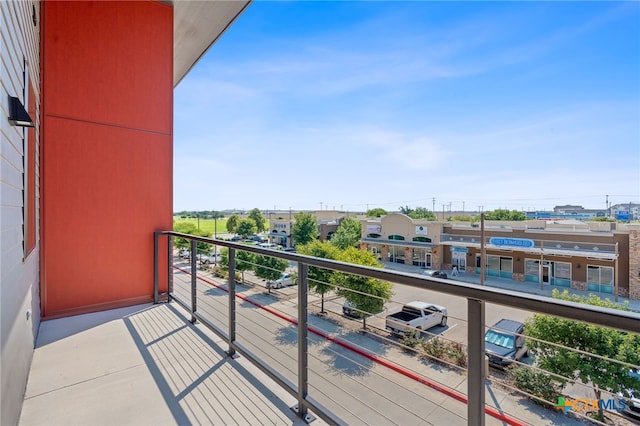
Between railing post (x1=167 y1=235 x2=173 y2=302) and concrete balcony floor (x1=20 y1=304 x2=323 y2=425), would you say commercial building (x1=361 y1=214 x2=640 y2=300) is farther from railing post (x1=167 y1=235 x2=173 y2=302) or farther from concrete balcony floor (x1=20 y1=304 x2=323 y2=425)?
concrete balcony floor (x1=20 y1=304 x2=323 y2=425)

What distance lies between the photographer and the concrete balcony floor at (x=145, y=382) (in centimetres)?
164

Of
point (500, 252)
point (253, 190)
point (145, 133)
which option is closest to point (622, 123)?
point (500, 252)

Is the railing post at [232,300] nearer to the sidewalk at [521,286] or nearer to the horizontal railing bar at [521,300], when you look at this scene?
the horizontal railing bar at [521,300]

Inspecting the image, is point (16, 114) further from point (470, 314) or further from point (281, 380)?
point (470, 314)

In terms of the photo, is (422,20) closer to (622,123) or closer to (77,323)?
(77,323)

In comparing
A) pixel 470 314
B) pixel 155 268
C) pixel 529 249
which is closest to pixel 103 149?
pixel 155 268

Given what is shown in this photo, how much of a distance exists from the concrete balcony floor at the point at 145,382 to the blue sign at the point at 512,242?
1997cm

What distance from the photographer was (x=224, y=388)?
6.19ft

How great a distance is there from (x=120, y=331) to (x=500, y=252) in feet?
69.8

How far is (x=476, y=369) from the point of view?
0.94m

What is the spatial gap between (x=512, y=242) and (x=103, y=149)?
67.8 ft

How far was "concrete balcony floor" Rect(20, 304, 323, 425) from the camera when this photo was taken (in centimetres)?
164

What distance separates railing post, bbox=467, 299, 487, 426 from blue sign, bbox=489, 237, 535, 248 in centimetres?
2041

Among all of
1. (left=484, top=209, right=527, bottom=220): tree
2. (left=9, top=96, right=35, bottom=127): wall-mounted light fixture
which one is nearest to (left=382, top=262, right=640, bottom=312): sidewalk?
(left=9, top=96, right=35, bottom=127): wall-mounted light fixture
